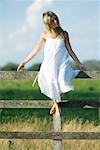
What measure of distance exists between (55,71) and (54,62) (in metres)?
0.13

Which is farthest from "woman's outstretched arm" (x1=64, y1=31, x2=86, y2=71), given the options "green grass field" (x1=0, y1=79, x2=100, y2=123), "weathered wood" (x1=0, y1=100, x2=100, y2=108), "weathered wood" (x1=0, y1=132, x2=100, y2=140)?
"green grass field" (x1=0, y1=79, x2=100, y2=123)

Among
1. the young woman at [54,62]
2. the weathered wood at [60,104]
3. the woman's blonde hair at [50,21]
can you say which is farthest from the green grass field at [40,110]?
the woman's blonde hair at [50,21]

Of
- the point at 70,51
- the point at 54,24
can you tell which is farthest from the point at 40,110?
the point at 54,24

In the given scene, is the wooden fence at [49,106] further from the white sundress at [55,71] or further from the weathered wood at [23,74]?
the white sundress at [55,71]

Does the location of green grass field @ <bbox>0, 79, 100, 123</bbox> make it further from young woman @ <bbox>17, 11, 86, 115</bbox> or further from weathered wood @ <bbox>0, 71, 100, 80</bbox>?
young woman @ <bbox>17, 11, 86, 115</bbox>

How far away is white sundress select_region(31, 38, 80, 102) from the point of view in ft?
26.1

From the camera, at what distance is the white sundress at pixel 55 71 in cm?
794

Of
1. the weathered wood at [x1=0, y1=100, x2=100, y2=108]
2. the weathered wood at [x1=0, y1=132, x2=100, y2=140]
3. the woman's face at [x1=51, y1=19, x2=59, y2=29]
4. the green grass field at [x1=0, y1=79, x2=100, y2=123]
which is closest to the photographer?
the weathered wood at [x1=0, y1=132, x2=100, y2=140]

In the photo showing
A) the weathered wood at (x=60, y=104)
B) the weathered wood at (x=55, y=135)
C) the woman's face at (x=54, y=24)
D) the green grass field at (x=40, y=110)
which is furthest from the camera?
the green grass field at (x=40, y=110)

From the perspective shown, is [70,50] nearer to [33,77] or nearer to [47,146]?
[33,77]

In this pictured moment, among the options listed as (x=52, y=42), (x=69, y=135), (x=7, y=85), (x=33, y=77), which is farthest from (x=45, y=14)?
(x=7, y=85)

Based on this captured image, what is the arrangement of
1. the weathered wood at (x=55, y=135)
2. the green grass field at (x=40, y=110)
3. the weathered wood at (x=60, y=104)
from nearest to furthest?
the weathered wood at (x=55, y=135) → the weathered wood at (x=60, y=104) → the green grass field at (x=40, y=110)

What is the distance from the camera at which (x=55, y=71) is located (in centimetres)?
797

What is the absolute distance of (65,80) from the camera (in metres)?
7.95
